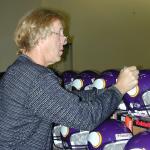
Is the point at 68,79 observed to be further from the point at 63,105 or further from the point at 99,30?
the point at 99,30

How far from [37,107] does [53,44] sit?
0.24 meters

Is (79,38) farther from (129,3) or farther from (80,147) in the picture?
(80,147)

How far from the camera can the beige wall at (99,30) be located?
12.8 ft

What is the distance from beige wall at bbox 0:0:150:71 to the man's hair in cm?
266

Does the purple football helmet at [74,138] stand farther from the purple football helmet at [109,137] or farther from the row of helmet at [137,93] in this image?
the row of helmet at [137,93]

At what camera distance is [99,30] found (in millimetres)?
4719

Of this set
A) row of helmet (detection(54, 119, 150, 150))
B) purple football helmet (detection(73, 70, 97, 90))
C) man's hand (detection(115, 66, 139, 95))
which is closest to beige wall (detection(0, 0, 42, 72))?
purple football helmet (detection(73, 70, 97, 90))

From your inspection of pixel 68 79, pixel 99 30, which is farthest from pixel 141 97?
pixel 99 30

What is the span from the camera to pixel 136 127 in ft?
4.49

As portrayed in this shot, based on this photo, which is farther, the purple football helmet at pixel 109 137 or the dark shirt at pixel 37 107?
the purple football helmet at pixel 109 137

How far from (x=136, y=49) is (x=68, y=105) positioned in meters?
4.29

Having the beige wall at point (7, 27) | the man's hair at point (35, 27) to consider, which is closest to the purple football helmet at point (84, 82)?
the man's hair at point (35, 27)

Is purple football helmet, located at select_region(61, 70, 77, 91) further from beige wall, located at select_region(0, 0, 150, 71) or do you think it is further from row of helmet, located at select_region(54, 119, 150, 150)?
beige wall, located at select_region(0, 0, 150, 71)

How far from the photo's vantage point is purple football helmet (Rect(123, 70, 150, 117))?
128 centimetres
